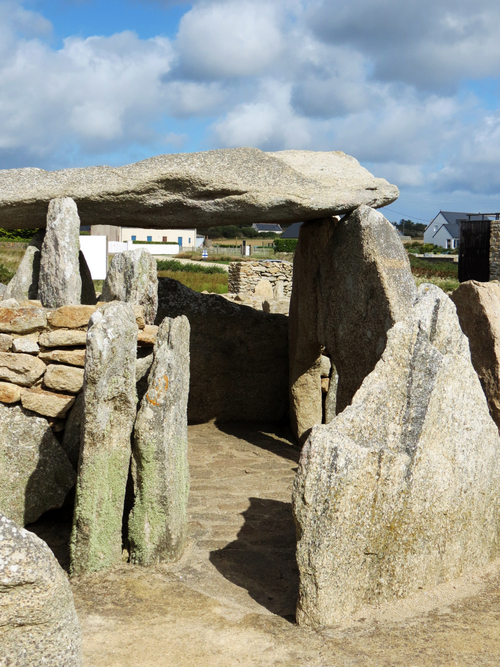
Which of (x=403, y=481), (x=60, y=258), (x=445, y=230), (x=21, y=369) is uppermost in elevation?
(x=445, y=230)

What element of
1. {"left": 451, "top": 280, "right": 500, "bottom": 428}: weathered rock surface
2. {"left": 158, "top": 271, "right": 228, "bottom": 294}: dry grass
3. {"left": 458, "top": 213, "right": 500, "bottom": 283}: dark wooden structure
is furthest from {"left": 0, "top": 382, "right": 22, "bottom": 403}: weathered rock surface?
{"left": 458, "top": 213, "right": 500, "bottom": 283}: dark wooden structure

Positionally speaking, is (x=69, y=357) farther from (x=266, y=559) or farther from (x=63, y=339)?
(x=266, y=559)

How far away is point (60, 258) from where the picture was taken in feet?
21.5

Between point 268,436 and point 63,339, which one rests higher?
point 63,339

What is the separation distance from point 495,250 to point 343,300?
20.2 metres

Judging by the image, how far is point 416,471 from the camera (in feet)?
12.3

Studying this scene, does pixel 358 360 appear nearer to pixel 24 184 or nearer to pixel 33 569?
pixel 24 184

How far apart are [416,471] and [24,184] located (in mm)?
5035

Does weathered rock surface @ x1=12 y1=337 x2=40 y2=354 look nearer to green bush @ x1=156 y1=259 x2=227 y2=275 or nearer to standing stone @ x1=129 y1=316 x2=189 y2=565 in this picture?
standing stone @ x1=129 y1=316 x2=189 y2=565

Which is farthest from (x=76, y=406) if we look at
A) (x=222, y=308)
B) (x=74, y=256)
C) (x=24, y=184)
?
(x=222, y=308)

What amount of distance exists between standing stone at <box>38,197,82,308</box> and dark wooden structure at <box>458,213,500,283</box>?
2210cm

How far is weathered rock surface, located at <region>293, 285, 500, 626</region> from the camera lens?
3.57 meters

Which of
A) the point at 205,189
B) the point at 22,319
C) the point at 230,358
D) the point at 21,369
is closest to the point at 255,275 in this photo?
the point at 230,358

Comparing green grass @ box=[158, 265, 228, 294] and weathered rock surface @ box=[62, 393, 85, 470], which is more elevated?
green grass @ box=[158, 265, 228, 294]
